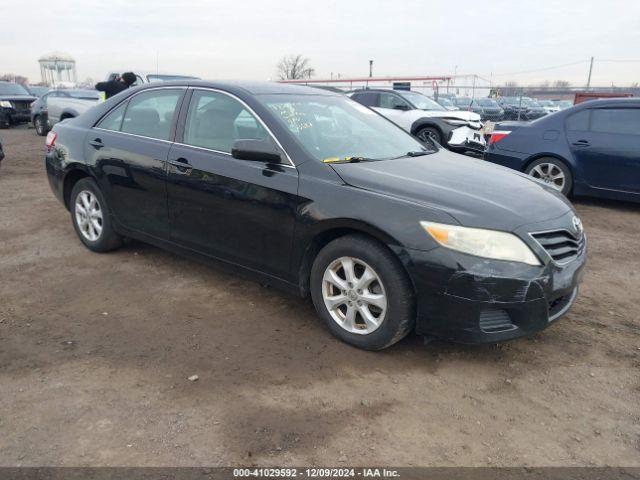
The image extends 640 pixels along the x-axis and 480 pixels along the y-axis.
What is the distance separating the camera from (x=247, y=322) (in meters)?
3.71

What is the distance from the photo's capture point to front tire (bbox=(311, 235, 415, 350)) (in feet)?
10.0

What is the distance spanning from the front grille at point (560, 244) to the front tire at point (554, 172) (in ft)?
13.8

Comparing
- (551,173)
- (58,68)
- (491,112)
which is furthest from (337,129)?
(58,68)

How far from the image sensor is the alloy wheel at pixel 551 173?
7324 millimetres

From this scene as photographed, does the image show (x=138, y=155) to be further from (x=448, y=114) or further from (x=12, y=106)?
(x=12, y=106)

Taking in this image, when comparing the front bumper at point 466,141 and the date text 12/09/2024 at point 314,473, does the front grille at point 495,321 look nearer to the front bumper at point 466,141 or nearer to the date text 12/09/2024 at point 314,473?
the date text 12/09/2024 at point 314,473

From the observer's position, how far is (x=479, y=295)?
2881 millimetres

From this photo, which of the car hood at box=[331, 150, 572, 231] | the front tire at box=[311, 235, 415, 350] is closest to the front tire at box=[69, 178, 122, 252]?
the front tire at box=[311, 235, 415, 350]

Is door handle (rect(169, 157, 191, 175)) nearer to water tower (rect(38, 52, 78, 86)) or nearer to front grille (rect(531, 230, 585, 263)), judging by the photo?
front grille (rect(531, 230, 585, 263))

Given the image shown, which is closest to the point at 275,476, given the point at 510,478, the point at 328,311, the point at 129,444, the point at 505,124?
the point at 129,444

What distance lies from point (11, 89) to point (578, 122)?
19.8 metres

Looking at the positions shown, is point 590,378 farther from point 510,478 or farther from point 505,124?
point 505,124

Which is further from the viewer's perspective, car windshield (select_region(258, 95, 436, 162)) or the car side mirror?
car windshield (select_region(258, 95, 436, 162))

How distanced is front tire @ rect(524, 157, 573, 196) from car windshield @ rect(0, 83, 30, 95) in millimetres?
19229
